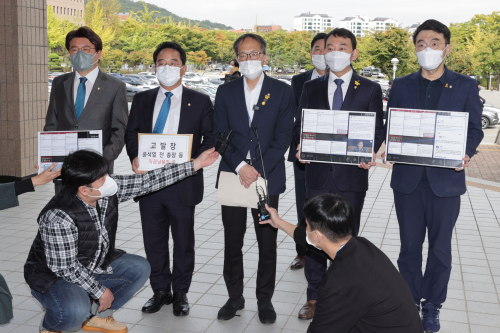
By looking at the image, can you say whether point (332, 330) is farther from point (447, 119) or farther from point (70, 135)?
point (70, 135)

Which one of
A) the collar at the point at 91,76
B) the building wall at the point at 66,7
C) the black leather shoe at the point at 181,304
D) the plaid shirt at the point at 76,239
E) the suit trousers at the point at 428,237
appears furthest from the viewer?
the building wall at the point at 66,7

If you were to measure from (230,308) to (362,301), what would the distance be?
179 centimetres

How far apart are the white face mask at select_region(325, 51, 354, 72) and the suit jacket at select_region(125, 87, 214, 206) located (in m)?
0.96

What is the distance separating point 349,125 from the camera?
3533mm

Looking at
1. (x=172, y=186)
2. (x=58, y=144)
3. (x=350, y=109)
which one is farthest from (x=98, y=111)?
(x=350, y=109)

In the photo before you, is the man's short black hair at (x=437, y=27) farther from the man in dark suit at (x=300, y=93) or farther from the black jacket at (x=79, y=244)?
the black jacket at (x=79, y=244)

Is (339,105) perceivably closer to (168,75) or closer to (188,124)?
(188,124)

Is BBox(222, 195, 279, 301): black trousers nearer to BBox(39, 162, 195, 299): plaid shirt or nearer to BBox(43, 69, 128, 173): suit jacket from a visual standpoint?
BBox(39, 162, 195, 299): plaid shirt

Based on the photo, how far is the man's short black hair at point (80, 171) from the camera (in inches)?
115

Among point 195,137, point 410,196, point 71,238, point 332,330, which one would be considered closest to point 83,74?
point 195,137

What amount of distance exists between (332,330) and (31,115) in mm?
6984

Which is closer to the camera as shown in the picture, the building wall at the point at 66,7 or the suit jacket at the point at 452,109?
the suit jacket at the point at 452,109

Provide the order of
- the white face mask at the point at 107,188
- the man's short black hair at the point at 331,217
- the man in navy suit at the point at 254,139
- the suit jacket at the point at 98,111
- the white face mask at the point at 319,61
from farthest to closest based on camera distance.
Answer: the white face mask at the point at 319,61 < the suit jacket at the point at 98,111 < the man in navy suit at the point at 254,139 < the white face mask at the point at 107,188 < the man's short black hair at the point at 331,217

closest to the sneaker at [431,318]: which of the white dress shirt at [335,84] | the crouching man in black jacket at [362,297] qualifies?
the crouching man in black jacket at [362,297]
